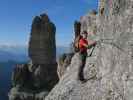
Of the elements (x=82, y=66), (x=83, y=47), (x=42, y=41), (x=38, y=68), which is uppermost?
(x=42, y=41)

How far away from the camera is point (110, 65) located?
45.2ft

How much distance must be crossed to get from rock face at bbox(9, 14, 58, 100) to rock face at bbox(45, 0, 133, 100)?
59.2m

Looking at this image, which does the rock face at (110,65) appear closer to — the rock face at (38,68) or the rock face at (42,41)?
the rock face at (38,68)

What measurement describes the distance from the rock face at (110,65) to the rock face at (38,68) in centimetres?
5916

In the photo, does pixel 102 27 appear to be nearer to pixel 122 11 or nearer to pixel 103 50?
pixel 103 50

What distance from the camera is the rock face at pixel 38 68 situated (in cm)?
8019

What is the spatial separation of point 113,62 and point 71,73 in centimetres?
518

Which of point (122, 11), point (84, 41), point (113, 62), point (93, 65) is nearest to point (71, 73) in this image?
point (93, 65)

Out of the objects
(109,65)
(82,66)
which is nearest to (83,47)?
(82,66)

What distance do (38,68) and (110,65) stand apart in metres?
78.9

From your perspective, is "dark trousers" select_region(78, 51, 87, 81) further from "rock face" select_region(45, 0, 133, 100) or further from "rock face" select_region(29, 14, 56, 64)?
"rock face" select_region(29, 14, 56, 64)

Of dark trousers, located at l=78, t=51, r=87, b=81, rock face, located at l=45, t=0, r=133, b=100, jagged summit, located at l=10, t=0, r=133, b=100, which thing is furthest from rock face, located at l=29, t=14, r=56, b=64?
rock face, located at l=45, t=0, r=133, b=100

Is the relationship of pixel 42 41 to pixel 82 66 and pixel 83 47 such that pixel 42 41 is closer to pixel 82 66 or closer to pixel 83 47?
pixel 82 66

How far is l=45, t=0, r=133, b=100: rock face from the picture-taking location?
12.3 metres
